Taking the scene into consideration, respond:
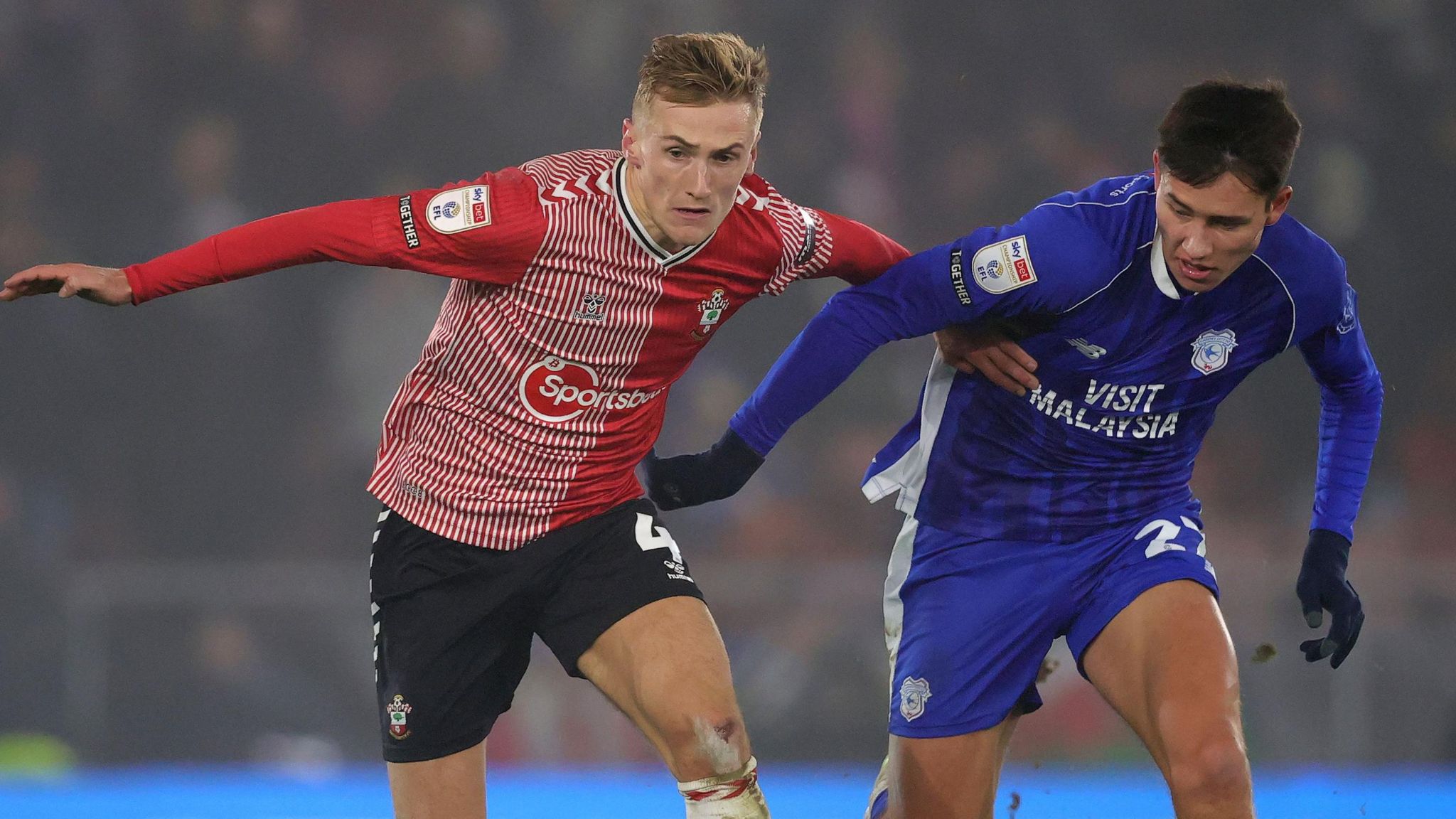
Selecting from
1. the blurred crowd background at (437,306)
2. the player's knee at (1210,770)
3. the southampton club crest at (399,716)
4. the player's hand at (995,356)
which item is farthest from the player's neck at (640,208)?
the blurred crowd background at (437,306)

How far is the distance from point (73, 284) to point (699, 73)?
1145mm

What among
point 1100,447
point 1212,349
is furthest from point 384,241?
point 1212,349

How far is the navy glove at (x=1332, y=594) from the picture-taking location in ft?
9.78

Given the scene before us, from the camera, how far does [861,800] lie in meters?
5.29

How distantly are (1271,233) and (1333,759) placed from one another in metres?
3.82

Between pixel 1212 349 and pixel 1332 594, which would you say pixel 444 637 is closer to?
pixel 1212 349

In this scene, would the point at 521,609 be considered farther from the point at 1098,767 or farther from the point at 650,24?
the point at 650,24

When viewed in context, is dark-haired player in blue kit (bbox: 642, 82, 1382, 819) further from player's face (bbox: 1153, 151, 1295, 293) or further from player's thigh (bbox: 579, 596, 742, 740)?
player's thigh (bbox: 579, 596, 742, 740)

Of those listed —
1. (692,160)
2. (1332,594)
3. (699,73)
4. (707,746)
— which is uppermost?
(699,73)

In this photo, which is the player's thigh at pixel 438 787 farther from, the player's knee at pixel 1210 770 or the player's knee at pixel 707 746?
the player's knee at pixel 1210 770

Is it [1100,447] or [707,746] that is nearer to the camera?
[707,746]

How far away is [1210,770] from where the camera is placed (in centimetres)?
246

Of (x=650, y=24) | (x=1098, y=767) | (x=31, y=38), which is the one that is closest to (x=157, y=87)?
(x=31, y=38)

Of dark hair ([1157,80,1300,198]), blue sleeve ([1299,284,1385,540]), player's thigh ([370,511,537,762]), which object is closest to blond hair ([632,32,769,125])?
dark hair ([1157,80,1300,198])
